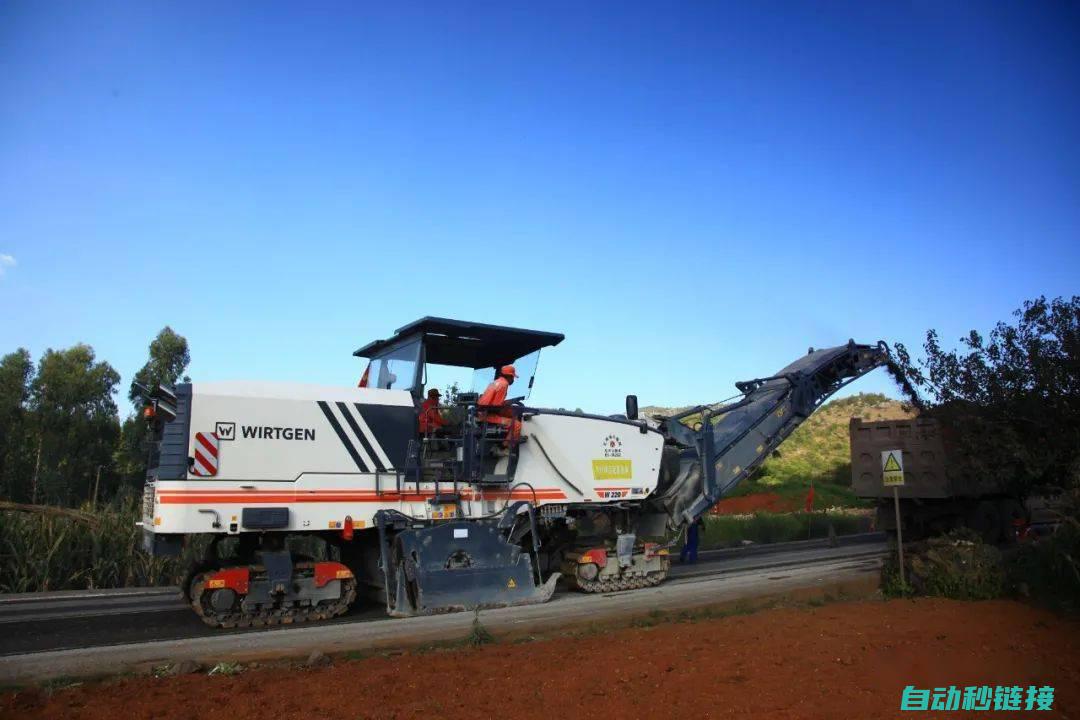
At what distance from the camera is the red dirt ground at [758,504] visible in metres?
34.1

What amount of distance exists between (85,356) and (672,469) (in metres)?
29.8

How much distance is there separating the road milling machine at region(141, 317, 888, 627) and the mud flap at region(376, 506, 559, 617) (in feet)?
0.07

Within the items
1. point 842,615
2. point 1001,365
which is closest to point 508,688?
point 842,615

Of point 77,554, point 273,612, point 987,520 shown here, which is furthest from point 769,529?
point 77,554

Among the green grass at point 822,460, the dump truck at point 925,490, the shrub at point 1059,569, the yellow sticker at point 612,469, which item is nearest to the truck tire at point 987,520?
the dump truck at point 925,490

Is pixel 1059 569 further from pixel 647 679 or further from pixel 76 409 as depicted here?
pixel 76 409

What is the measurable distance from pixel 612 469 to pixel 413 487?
10.7ft

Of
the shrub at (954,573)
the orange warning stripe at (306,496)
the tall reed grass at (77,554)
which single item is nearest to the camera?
the orange warning stripe at (306,496)

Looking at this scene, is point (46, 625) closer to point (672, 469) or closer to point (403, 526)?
point (403, 526)

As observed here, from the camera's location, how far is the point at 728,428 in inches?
543

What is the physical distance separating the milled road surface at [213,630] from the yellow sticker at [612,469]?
67.9 inches

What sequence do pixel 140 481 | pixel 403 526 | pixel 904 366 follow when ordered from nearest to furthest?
pixel 403 526 < pixel 904 366 < pixel 140 481

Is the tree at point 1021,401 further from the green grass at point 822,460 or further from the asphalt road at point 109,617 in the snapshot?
the green grass at point 822,460

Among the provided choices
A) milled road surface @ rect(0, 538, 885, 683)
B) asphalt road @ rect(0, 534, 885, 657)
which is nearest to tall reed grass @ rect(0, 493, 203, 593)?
asphalt road @ rect(0, 534, 885, 657)
